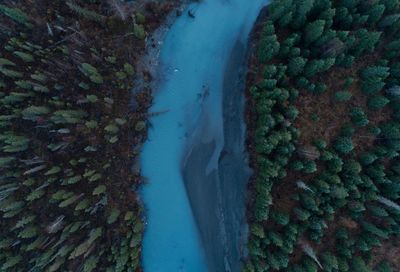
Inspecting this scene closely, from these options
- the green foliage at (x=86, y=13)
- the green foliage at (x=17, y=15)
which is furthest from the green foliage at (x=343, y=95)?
the green foliage at (x=17, y=15)

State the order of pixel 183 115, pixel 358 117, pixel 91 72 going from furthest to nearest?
pixel 183 115
pixel 91 72
pixel 358 117

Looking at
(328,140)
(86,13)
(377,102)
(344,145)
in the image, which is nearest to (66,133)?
(86,13)

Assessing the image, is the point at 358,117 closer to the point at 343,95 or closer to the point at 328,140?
the point at 343,95

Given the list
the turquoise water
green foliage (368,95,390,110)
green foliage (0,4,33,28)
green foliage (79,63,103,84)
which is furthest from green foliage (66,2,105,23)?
green foliage (368,95,390,110)

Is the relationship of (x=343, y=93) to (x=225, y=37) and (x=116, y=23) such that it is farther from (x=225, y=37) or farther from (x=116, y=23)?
(x=116, y=23)

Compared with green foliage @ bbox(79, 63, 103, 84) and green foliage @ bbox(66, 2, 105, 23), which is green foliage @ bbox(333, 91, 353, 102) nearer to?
green foliage @ bbox(79, 63, 103, 84)

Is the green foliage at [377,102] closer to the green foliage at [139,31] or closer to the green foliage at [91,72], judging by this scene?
the green foliage at [139,31]
